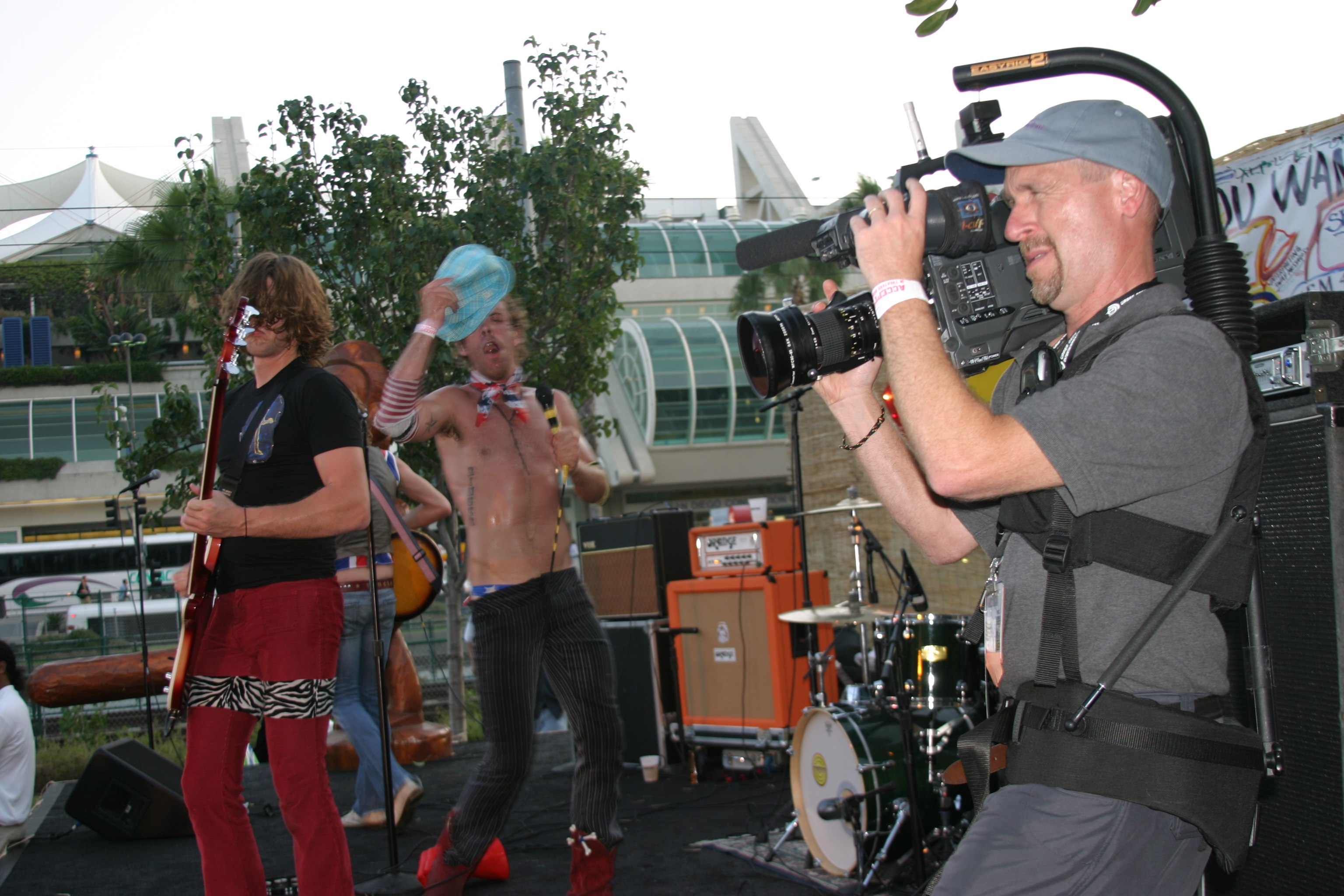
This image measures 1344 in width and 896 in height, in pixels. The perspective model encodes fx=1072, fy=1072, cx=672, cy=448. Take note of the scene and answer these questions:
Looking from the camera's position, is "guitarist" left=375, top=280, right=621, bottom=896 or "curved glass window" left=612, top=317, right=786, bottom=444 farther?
"curved glass window" left=612, top=317, right=786, bottom=444

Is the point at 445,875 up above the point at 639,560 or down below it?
below

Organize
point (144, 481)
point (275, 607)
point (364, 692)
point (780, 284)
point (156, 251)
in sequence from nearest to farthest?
point (275, 607), point (364, 692), point (144, 481), point (156, 251), point (780, 284)

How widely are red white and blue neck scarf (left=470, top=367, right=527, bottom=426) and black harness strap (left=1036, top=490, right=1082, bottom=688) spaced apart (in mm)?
2727

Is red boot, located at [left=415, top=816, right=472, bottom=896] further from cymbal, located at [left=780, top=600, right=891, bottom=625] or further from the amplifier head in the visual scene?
the amplifier head

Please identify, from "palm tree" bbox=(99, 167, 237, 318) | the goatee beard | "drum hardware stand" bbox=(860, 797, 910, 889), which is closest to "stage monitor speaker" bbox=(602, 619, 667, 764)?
"drum hardware stand" bbox=(860, 797, 910, 889)

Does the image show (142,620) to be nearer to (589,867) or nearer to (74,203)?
(589,867)

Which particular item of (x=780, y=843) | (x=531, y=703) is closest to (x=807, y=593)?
(x=780, y=843)

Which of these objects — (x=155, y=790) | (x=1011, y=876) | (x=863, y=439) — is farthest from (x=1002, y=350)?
(x=155, y=790)

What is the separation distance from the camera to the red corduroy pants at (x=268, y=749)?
9.27ft

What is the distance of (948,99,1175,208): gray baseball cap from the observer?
66.6 inches

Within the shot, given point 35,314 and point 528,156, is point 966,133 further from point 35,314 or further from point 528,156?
point 35,314

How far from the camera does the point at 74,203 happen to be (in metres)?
50.3

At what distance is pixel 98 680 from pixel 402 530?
425 centimetres

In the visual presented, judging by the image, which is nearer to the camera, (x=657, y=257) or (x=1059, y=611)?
(x=1059, y=611)
